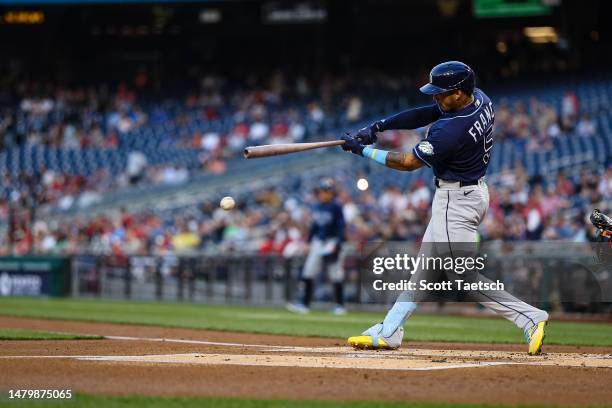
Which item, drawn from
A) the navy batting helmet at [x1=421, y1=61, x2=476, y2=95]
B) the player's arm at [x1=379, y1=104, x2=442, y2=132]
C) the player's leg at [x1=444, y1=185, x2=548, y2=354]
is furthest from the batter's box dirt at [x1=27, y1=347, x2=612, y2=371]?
the navy batting helmet at [x1=421, y1=61, x2=476, y2=95]

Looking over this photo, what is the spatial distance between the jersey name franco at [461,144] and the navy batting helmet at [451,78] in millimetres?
176

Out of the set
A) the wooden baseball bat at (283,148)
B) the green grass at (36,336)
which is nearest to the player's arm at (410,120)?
the wooden baseball bat at (283,148)

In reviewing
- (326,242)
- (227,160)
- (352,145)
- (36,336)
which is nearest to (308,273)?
(326,242)

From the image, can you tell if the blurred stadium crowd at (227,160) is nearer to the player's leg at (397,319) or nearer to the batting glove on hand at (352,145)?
the player's leg at (397,319)

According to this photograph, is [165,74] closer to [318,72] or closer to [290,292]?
[318,72]

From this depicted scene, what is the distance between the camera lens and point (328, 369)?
6.69m

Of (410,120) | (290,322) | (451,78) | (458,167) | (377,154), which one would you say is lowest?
(290,322)

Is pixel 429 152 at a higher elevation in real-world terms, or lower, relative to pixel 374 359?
higher

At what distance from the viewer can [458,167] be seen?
7586 millimetres

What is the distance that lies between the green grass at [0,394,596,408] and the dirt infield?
19cm

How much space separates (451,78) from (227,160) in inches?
763

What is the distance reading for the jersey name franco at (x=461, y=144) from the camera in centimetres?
739

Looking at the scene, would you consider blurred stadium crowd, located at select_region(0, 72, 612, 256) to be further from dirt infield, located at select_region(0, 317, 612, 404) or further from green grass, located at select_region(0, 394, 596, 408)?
green grass, located at select_region(0, 394, 596, 408)

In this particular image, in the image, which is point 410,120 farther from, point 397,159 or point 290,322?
point 290,322
